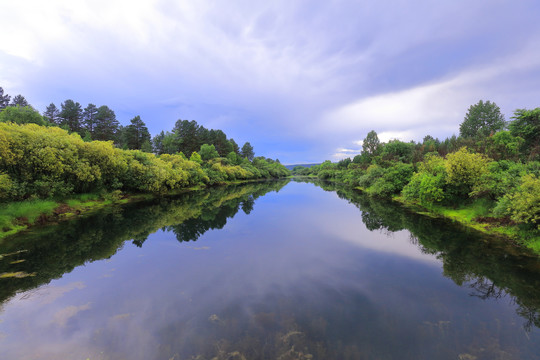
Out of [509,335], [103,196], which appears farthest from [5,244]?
[509,335]

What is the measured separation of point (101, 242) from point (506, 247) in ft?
105

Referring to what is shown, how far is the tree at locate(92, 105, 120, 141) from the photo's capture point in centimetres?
7412

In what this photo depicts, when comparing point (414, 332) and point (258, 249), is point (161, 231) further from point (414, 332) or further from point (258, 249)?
point (414, 332)

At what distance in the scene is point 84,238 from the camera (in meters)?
17.7

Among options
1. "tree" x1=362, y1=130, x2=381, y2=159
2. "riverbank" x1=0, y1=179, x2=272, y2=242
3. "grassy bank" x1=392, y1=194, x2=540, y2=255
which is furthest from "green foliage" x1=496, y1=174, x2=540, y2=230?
"tree" x1=362, y1=130, x2=381, y2=159

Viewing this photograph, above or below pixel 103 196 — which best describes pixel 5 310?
below

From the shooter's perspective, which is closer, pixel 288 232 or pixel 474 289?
pixel 474 289

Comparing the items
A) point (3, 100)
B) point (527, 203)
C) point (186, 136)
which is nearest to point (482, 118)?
point (527, 203)

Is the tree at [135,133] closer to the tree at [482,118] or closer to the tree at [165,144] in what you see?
the tree at [165,144]

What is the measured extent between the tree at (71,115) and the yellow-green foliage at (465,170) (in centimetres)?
10155

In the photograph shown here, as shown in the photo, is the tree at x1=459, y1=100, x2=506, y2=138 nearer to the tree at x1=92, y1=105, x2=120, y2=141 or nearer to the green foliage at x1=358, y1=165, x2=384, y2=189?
the green foliage at x1=358, y1=165, x2=384, y2=189

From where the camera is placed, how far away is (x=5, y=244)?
50.6ft

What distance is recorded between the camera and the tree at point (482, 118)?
252 feet

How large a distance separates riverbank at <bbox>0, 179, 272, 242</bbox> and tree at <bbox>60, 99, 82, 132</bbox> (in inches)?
2348
